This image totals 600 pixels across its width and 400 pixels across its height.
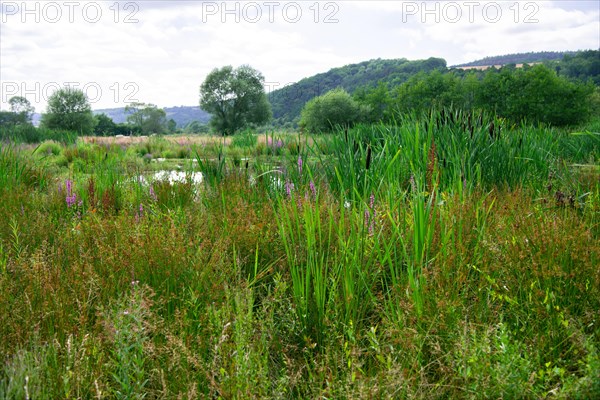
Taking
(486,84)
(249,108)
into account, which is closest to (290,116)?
(249,108)

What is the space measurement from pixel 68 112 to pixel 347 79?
45369 mm

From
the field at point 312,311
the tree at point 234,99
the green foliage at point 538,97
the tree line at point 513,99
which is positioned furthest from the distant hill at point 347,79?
the field at point 312,311

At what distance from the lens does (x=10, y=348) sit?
5.66 feet

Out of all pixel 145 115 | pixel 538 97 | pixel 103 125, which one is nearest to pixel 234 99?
pixel 103 125

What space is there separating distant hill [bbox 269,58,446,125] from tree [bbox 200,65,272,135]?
12.2 ft

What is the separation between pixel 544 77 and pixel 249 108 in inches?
1207

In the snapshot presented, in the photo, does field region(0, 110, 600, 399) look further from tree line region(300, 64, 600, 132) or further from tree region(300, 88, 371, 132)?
tree line region(300, 64, 600, 132)

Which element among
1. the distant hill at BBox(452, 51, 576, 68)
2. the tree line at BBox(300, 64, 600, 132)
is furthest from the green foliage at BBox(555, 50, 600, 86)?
the distant hill at BBox(452, 51, 576, 68)

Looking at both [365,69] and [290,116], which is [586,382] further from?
[365,69]

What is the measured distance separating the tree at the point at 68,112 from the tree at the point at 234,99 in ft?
42.4

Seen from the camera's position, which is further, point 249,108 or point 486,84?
point 249,108

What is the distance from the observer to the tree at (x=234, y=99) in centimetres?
5131

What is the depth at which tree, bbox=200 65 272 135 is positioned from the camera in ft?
168

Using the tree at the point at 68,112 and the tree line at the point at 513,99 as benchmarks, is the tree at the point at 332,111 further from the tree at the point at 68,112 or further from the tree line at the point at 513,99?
the tree at the point at 68,112
